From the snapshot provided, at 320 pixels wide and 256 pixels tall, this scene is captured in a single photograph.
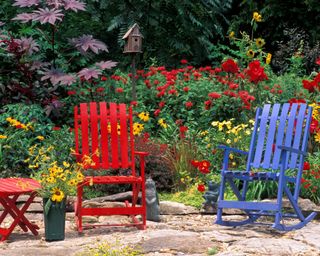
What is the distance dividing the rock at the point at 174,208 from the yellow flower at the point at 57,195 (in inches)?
59.6

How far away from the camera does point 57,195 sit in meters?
5.76

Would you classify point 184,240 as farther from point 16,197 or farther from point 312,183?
point 312,183

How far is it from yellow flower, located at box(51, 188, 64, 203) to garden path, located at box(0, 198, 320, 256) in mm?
340

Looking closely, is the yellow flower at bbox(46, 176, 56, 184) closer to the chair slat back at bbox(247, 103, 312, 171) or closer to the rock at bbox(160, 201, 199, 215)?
the rock at bbox(160, 201, 199, 215)

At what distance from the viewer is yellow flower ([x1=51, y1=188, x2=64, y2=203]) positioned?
5738mm

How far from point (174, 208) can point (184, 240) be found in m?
1.56

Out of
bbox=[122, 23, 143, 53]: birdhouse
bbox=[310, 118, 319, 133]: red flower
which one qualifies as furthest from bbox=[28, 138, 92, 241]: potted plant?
bbox=[122, 23, 143, 53]: birdhouse

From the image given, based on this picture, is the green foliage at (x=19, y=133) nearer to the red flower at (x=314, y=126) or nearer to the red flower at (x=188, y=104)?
the red flower at (x=188, y=104)

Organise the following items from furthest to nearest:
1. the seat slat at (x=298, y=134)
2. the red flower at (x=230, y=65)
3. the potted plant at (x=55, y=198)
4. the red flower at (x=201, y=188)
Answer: the red flower at (x=230, y=65) → the red flower at (x=201, y=188) → the seat slat at (x=298, y=134) → the potted plant at (x=55, y=198)

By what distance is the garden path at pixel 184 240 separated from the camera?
523 cm

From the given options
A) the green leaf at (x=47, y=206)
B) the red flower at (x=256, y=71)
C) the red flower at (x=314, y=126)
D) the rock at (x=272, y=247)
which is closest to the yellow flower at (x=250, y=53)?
the red flower at (x=256, y=71)

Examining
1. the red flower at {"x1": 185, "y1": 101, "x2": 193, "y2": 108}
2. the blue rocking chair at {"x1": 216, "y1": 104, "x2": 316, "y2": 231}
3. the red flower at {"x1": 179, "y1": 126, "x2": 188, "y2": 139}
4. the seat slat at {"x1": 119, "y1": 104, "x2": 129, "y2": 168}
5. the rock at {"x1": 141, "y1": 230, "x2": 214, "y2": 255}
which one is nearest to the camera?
the rock at {"x1": 141, "y1": 230, "x2": 214, "y2": 255}

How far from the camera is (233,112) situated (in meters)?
8.48

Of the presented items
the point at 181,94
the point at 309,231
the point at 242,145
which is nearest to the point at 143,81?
the point at 181,94
